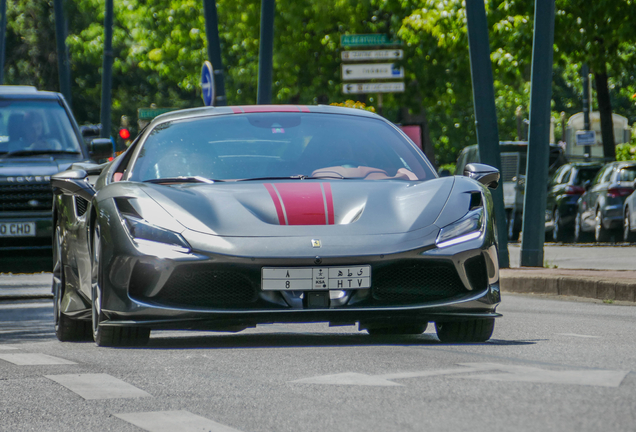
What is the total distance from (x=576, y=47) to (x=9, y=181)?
42.8ft

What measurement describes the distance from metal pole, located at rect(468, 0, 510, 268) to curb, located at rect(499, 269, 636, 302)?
137 centimetres

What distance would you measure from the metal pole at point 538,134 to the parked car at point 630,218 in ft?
25.2

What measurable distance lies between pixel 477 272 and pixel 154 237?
1.64 metres

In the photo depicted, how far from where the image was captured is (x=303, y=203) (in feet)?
20.8

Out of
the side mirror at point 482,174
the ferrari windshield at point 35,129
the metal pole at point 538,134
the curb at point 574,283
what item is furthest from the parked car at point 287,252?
the metal pole at point 538,134

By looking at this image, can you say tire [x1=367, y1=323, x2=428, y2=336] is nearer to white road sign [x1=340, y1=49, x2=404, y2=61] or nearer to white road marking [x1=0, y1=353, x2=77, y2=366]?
white road marking [x1=0, y1=353, x2=77, y2=366]

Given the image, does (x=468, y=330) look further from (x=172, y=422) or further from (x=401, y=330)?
(x=172, y=422)

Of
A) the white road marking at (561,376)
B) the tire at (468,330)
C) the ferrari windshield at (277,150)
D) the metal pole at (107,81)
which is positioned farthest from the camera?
the metal pole at (107,81)

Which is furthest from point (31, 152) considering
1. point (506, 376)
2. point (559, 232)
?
point (559, 232)

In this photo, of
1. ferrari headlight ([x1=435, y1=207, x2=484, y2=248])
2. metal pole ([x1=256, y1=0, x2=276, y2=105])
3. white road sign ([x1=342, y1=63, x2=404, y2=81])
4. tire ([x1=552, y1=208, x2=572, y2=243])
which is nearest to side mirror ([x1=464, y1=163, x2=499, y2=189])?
ferrari headlight ([x1=435, y1=207, x2=484, y2=248])

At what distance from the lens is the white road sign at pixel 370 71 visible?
25250 millimetres

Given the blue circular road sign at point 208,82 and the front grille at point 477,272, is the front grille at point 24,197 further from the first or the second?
the front grille at point 477,272

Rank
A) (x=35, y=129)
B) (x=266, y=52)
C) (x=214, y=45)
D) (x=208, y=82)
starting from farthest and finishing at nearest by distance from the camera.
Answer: (x=214, y=45), (x=208, y=82), (x=266, y=52), (x=35, y=129)

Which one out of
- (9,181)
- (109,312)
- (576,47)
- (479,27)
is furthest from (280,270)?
(576,47)
